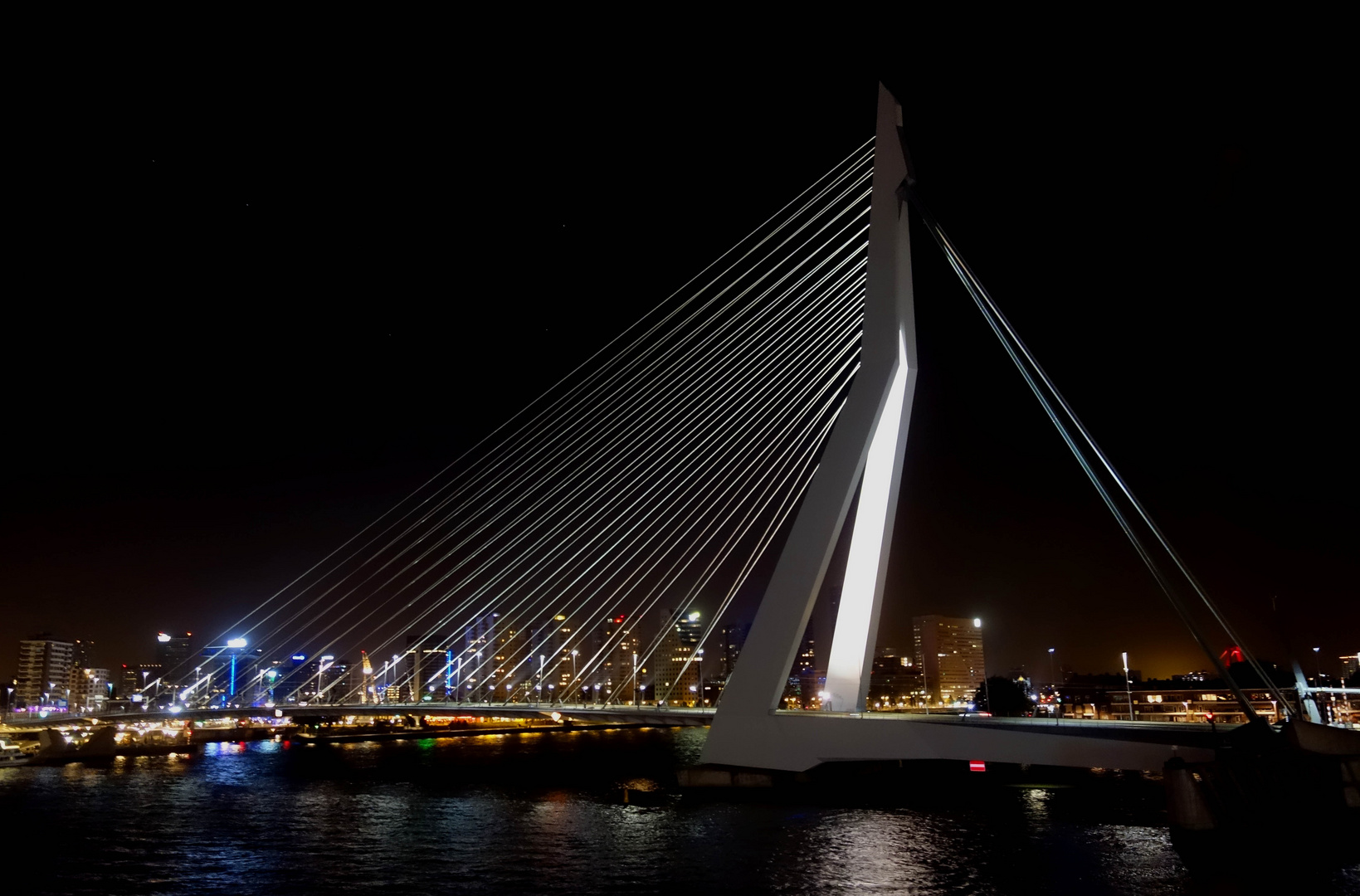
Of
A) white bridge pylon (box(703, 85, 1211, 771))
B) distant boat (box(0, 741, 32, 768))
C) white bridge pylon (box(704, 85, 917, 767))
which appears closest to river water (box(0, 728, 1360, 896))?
white bridge pylon (box(703, 85, 1211, 771))

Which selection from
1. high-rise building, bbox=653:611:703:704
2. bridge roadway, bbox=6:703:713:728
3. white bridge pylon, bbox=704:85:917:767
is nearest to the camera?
white bridge pylon, bbox=704:85:917:767

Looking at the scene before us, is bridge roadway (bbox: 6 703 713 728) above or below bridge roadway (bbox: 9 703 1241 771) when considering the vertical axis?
above

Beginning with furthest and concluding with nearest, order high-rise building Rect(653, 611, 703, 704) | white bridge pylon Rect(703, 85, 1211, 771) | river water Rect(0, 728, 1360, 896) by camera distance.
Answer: high-rise building Rect(653, 611, 703, 704), white bridge pylon Rect(703, 85, 1211, 771), river water Rect(0, 728, 1360, 896)

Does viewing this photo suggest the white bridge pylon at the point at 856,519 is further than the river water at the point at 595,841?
Yes

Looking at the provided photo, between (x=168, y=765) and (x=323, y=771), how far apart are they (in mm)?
6957

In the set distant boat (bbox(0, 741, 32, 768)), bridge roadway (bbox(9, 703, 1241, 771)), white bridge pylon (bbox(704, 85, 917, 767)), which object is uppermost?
white bridge pylon (bbox(704, 85, 917, 767))

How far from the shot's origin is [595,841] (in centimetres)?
1330

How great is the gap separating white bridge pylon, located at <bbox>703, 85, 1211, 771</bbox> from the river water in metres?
1.10

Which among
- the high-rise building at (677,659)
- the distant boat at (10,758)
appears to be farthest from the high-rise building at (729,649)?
the distant boat at (10,758)

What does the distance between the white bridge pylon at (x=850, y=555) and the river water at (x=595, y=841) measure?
1.10 m

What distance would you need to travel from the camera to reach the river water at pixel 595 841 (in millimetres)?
10570

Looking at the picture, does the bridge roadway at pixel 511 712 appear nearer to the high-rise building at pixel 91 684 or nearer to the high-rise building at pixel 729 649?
the high-rise building at pixel 729 649

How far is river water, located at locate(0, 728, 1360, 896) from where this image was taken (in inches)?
416

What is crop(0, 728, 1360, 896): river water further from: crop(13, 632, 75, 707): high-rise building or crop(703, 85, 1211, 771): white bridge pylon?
crop(13, 632, 75, 707): high-rise building
